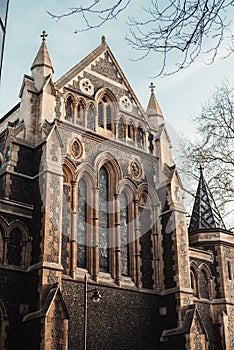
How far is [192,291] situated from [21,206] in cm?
705

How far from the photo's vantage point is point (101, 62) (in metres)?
22.0

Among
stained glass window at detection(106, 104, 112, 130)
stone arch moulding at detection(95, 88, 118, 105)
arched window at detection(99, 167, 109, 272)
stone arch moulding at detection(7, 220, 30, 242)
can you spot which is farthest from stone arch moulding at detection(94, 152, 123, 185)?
Answer: stone arch moulding at detection(7, 220, 30, 242)

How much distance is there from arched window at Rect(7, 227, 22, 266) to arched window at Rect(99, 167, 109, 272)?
11.1 feet

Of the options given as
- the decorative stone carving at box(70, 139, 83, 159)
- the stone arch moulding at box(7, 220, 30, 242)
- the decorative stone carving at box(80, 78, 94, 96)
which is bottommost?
the stone arch moulding at box(7, 220, 30, 242)

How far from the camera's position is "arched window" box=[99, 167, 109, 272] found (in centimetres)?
1877

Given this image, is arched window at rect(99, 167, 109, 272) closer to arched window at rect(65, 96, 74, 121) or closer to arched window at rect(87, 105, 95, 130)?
arched window at rect(87, 105, 95, 130)

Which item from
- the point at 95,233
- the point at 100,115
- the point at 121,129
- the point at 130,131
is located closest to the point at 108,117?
the point at 100,115

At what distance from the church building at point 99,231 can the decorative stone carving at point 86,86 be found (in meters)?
0.05

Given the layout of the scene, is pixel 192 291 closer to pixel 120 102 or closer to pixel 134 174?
pixel 134 174

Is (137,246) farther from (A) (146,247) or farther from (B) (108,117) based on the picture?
(B) (108,117)

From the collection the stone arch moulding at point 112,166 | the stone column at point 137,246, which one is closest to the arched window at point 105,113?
the stone arch moulding at point 112,166

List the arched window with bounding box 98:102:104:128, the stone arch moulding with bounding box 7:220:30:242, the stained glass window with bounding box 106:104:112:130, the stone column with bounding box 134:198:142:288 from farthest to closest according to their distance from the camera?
the stained glass window with bounding box 106:104:112:130 < the arched window with bounding box 98:102:104:128 < the stone column with bounding box 134:198:142:288 < the stone arch moulding with bounding box 7:220:30:242

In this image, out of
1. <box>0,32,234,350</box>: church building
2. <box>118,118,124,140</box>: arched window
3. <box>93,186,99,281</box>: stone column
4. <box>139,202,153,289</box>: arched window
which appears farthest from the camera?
<box>118,118,124,140</box>: arched window

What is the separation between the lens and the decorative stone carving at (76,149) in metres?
19.1
